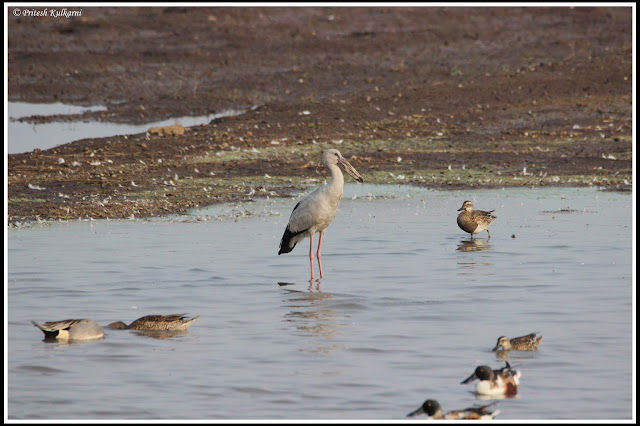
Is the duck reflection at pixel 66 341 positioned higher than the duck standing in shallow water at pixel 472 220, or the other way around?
the duck standing in shallow water at pixel 472 220

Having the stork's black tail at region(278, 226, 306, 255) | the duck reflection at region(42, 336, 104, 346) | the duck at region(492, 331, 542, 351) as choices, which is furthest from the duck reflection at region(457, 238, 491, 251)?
the duck reflection at region(42, 336, 104, 346)

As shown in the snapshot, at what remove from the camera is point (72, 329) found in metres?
8.00

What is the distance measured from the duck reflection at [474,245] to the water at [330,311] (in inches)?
1.1

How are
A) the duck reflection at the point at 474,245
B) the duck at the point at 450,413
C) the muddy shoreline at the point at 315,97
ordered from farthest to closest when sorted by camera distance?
the muddy shoreline at the point at 315,97 → the duck reflection at the point at 474,245 → the duck at the point at 450,413

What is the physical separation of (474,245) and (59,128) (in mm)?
13279

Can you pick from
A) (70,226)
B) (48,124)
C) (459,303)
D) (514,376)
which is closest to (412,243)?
(459,303)

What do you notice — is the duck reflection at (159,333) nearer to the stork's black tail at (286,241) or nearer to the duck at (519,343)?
the duck at (519,343)

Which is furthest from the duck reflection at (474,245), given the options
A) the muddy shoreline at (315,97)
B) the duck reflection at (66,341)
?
the duck reflection at (66,341)

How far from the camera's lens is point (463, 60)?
2958cm

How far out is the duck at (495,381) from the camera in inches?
258

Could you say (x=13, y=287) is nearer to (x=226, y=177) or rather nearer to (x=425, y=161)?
(x=226, y=177)

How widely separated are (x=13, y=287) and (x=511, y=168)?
965 centimetres

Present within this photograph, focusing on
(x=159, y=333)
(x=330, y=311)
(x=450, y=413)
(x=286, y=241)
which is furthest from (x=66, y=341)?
(x=286, y=241)

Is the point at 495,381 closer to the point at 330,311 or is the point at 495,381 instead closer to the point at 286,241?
the point at 330,311
